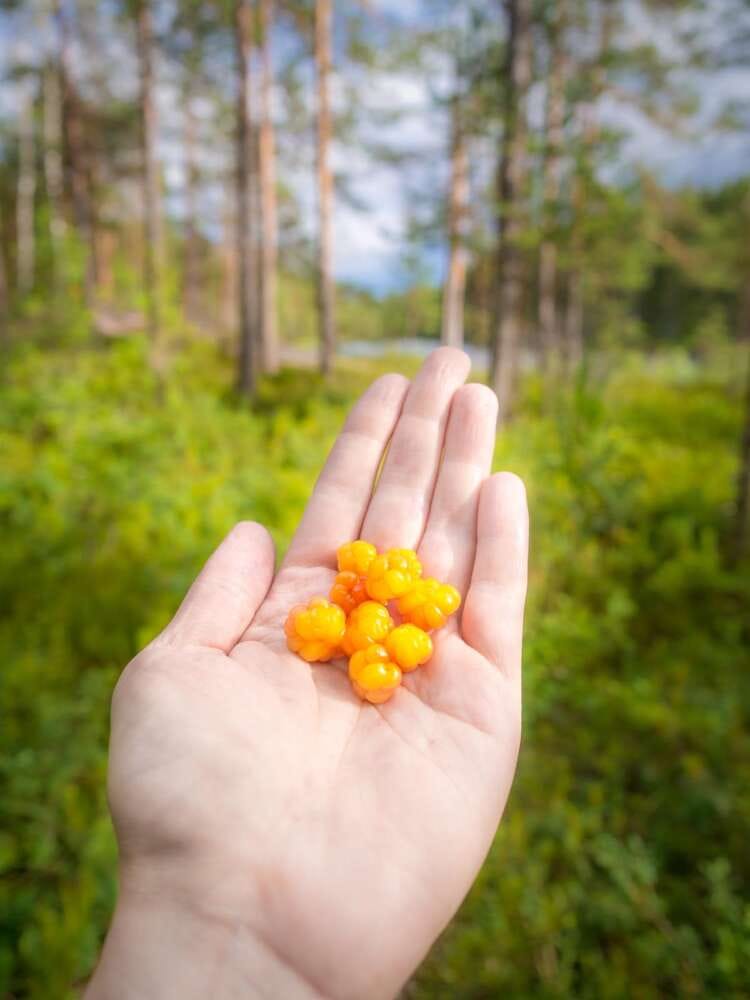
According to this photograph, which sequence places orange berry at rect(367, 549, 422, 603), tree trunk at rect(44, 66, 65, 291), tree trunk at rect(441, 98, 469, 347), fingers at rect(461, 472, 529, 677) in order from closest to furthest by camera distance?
A: fingers at rect(461, 472, 529, 677)
orange berry at rect(367, 549, 422, 603)
tree trunk at rect(441, 98, 469, 347)
tree trunk at rect(44, 66, 65, 291)

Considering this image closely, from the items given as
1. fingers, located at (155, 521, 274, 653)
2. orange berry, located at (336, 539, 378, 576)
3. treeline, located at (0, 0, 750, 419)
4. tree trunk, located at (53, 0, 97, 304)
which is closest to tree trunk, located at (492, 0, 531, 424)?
treeline, located at (0, 0, 750, 419)

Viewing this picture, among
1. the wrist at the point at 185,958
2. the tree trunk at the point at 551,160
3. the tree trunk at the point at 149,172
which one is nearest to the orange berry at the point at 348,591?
the wrist at the point at 185,958

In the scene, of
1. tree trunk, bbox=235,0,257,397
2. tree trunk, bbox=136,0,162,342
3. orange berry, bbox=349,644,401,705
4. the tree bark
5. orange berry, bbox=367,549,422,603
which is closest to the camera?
orange berry, bbox=349,644,401,705

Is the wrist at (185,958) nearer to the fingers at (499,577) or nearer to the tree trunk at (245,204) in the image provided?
the fingers at (499,577)

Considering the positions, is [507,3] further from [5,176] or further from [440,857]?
[5,176]

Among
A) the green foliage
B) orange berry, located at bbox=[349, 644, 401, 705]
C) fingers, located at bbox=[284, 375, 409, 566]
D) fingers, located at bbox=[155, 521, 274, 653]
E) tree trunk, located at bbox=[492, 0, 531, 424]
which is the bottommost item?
the green foliage

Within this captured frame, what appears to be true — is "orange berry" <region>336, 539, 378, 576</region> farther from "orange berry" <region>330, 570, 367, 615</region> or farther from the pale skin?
the pale skin

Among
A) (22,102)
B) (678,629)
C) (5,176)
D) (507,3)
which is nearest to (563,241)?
(507,3)

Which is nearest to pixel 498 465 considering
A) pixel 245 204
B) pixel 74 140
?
pixel 245 204
